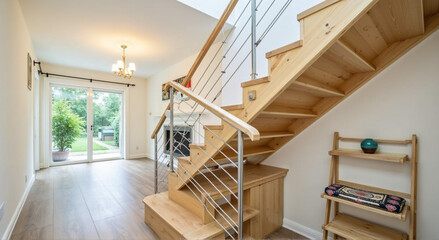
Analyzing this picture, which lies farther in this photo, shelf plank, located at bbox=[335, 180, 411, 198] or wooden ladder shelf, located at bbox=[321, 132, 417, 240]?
shelf plank, located at bbox=[335, 180, 411, 198]

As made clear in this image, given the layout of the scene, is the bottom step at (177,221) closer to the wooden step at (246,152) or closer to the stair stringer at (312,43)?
the wooden step at (246,152)

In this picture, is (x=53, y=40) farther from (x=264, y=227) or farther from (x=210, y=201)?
(x=264, y=227)

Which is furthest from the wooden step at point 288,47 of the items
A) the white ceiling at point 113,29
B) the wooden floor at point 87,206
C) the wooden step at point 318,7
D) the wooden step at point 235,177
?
the wooden floor at point 87,206

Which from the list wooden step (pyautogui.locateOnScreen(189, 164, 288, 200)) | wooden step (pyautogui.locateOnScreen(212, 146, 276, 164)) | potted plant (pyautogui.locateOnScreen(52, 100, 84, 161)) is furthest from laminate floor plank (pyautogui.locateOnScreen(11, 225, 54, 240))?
potted plant (pyautogui.locateOnScreen(52, 100, 84, 161))

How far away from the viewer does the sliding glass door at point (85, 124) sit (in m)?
4.82

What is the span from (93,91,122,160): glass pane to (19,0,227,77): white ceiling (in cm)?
133

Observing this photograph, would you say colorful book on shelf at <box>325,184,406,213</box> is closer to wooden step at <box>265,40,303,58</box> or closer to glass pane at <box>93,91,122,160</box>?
wooden step at <box>265,40,303,58</box>

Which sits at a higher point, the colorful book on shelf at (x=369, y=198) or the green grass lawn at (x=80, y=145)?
the colorful book on shelf at (x=369, y=198)

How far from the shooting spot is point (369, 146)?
1.61 m

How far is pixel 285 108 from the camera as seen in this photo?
5.71 feet

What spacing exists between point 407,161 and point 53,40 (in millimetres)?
4954

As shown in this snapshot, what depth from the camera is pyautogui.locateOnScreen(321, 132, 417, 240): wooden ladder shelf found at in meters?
1.43

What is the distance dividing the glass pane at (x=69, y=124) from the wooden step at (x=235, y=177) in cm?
447

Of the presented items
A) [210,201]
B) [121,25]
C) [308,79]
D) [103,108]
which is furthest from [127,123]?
[308,79]
